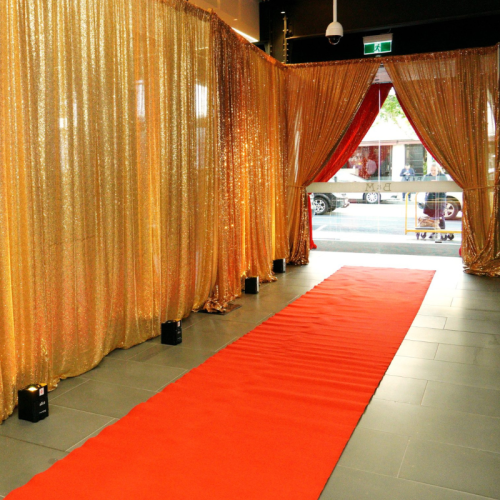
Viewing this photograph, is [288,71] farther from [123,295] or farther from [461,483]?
[461,483]

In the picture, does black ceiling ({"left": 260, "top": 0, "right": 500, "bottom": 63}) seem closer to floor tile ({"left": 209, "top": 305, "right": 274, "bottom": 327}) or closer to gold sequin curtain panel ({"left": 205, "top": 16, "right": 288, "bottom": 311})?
gold sequin curtain panel ({"left": 205, "top": 16, "right": 288, "bottom": 311})

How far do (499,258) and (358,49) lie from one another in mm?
3180

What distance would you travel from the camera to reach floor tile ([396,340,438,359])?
362 centimetres

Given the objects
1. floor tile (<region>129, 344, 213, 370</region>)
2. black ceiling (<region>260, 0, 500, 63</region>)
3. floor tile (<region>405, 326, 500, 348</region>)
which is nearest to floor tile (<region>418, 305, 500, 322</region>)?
floor tile (<region>405, 326, 500, 348</region>)

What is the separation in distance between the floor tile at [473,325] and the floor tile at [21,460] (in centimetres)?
312

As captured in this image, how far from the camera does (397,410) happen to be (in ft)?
9.13

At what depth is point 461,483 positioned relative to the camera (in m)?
2.12

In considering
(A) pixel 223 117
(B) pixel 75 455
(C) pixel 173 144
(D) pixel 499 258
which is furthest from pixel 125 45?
(D) pixel 499 258

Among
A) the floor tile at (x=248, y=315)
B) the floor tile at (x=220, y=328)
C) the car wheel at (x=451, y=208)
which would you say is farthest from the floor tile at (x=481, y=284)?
the floor tile at (x=220, y=328)

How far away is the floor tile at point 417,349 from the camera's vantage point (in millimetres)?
3619

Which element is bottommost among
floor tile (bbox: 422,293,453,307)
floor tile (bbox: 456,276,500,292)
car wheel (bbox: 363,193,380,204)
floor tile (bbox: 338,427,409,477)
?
floor tile (bbox: 338,427,409,477)

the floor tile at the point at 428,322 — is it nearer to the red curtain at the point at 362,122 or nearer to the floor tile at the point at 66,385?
the floor tile at the point at 66,385

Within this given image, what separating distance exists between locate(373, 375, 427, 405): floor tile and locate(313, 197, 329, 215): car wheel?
5265mm

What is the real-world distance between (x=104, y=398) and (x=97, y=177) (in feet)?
4.45
